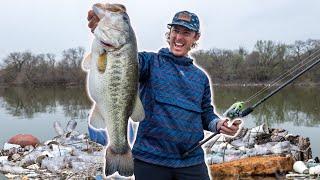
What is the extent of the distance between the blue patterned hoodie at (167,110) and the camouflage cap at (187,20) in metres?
0.22

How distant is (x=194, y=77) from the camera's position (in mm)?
3521

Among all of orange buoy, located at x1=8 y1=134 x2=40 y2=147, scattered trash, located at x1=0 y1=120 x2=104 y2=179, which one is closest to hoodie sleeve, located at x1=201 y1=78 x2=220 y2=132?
scattered trash, located at x1=0 y1=120 x2=104 y2=179

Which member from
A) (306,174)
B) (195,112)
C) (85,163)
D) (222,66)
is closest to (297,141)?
(306,174)

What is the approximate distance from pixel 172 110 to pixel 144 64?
1.26 ft

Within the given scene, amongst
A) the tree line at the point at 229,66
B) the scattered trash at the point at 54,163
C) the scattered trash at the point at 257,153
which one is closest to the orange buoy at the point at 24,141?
the scattered trash at the point at 54,163

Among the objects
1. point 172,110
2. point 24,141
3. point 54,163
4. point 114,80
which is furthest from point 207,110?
point 24,141

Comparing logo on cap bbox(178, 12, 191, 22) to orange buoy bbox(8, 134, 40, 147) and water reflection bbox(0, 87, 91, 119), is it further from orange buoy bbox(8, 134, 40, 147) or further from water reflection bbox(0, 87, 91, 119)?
water reflection bbox(0, 87, 91, 119)

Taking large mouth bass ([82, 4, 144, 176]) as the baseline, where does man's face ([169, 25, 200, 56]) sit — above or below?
above

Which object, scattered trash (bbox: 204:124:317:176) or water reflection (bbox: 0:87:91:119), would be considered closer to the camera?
scattered trash (bbox: 204:124:317:176)

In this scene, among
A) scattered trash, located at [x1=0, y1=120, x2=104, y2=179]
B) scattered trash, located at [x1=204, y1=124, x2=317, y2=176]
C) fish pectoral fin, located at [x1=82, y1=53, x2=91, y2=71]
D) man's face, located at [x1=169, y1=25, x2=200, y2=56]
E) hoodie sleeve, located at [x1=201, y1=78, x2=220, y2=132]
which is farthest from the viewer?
scattered trash, located at [x1=0, y1=120, x2=104, y2=179]

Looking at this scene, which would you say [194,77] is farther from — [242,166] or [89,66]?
[242,166]

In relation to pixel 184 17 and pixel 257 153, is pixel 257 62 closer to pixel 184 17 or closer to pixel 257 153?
pixel 257 153

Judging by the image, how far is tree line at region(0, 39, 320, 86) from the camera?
62188 mm

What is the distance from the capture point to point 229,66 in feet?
213
